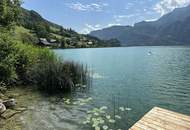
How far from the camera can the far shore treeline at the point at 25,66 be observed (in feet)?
46.0

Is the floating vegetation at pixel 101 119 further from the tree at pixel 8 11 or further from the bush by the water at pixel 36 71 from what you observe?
the tree at pixel 8 11

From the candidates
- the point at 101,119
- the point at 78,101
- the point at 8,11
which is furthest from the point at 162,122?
the point at 8,11

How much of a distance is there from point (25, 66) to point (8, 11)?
20.6 ft

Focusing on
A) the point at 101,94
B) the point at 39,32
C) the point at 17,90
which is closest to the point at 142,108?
the point at 101,94

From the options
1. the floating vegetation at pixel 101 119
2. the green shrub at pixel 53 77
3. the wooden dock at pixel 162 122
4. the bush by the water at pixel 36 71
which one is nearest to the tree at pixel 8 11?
the bush by the water at pixel 36 71

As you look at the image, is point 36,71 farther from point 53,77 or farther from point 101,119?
point 101,119

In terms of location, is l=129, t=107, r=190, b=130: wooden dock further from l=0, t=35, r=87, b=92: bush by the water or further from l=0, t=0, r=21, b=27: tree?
l=0, t=0, r=21, b=27: tree

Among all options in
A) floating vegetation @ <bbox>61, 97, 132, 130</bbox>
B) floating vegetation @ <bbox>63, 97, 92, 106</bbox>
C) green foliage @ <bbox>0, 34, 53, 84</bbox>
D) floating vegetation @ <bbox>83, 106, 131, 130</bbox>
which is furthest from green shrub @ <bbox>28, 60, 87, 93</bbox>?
floating vegetation @ <bbox>83, 106, 131, 130</bbox>

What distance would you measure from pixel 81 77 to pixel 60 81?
3276 mm

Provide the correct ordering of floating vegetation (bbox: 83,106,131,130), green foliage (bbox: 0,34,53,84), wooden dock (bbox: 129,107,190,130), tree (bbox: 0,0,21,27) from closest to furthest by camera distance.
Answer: wooden dock (bbox: 129,107,190,130)
floating vegetation (bbox: 83,106,131,130)
tree (bbox: 0,0,21,27)
green foliage (bbox: 0,34,53,84)

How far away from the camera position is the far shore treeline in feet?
46.0

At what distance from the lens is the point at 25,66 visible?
62.2 ft

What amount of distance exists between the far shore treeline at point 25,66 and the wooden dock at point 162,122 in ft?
30.7

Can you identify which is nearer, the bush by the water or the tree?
the tree
